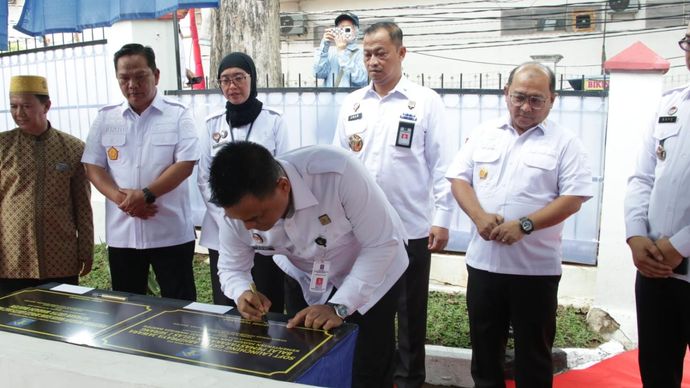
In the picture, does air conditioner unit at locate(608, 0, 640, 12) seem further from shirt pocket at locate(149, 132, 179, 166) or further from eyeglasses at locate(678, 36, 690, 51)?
shirt pocket at locate(149, 132, 179, 166)

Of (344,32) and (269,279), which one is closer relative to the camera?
(269,279)

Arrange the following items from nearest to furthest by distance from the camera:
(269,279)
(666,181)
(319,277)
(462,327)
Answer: (319,277) → (666,181) → (269,279) → (462,327)

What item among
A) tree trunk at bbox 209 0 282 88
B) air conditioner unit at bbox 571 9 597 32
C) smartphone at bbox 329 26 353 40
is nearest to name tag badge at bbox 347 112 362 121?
tree trunk at bbox 209 0 282 88

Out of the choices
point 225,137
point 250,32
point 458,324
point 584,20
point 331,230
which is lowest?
point 458,324

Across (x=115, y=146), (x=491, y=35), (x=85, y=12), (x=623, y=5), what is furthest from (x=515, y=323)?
(x=491, y=35)

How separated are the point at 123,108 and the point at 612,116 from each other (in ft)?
9.47

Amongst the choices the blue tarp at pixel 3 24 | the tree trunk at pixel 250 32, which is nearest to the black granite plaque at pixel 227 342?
the blue tarp at pixel 3 24

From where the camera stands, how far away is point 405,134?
2.99 m

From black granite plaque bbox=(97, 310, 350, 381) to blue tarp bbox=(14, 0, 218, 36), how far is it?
67.6 inches

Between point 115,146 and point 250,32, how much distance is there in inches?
112

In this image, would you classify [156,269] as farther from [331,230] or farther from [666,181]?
[666,181]

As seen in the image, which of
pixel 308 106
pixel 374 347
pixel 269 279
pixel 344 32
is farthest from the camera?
pixel 344 32

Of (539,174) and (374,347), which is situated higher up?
(539,174)

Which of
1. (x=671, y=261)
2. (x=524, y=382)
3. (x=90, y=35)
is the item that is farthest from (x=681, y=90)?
(x=90, y=35)
